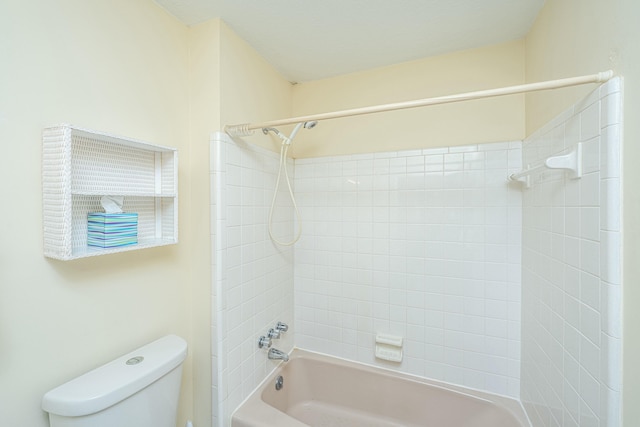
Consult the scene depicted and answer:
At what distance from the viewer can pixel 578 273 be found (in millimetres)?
896

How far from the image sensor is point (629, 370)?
27.7 inches

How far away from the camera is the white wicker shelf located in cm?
79

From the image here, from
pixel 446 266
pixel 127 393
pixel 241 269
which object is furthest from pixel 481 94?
pixel 127 393

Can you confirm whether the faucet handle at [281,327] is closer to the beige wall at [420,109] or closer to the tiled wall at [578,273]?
the beige wall at [420,109]

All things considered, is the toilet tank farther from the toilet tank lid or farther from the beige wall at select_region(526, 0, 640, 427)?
the beige wall at select_region(526, 0, 640, 427)

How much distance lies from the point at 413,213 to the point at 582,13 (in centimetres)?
104

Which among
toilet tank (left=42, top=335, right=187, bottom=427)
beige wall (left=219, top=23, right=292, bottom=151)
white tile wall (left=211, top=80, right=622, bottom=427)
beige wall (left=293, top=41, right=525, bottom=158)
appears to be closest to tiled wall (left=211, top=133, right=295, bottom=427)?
white tile wall (left=211, top=80, right=622, bottom=427)

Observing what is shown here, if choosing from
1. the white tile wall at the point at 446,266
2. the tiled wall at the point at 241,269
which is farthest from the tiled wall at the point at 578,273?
the tiled wall at the point at 241,269

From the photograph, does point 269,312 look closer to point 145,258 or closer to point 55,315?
point 145,258

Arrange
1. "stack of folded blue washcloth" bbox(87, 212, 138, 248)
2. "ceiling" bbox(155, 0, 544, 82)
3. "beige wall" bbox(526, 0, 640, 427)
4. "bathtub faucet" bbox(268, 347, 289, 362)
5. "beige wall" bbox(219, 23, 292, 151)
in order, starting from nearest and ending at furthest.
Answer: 1. "beige wall" bbox(526, 0, 640, 427)
2. "stack of folded blue washcloth" bbox(87, 212, 138, 248)
3. "ceiling" bbox(155, 0, 544, 82)
4. "beige wall" bbox(219, 23, 292, 151)
5. "bathtub faucet" bbox(268, 347, 289, 362)

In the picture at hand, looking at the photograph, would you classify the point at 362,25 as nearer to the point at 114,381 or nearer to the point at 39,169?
the point at 39,169

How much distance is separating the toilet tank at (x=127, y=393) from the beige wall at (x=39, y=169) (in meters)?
0.07

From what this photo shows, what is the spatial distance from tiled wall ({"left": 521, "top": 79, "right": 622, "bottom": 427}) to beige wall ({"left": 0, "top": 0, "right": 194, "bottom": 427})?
158cm

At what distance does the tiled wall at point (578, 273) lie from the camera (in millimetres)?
743
